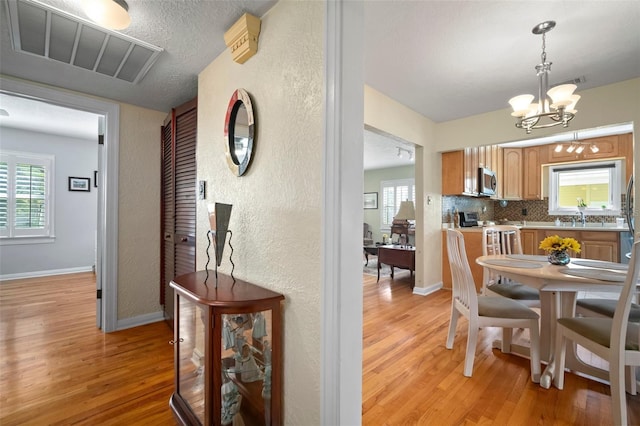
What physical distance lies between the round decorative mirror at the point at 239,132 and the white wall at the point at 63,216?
5.17m

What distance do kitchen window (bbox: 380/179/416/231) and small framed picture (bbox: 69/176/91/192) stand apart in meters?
6.70

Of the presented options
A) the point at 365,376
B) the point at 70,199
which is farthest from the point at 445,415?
the point at 70,199

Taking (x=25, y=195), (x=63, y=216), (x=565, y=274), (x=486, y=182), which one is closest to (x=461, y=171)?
(x=486, y=182)

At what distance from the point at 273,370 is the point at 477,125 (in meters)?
3.79

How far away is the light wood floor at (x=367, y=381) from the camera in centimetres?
150

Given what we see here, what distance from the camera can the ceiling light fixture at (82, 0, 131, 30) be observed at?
132 centimetres

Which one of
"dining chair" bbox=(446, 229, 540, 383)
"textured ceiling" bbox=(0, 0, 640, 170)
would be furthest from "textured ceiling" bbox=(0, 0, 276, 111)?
"dining chair" bbox=(446, 229, 540, 383)

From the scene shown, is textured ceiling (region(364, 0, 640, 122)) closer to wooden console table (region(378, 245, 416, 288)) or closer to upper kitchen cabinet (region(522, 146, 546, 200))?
wooden console table (region(378, 245, 416, 288))

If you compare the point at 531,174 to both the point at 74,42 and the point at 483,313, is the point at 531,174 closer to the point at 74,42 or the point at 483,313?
the point at 483,313

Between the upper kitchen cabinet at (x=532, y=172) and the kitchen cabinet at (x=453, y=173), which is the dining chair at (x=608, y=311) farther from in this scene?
the upper kitchen cabinet at (x=532, y=172)

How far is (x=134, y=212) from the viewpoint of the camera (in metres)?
2.81

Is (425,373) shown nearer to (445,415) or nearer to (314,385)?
(445,415)

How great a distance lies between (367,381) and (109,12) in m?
2.52

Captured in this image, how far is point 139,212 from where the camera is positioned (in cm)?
284
